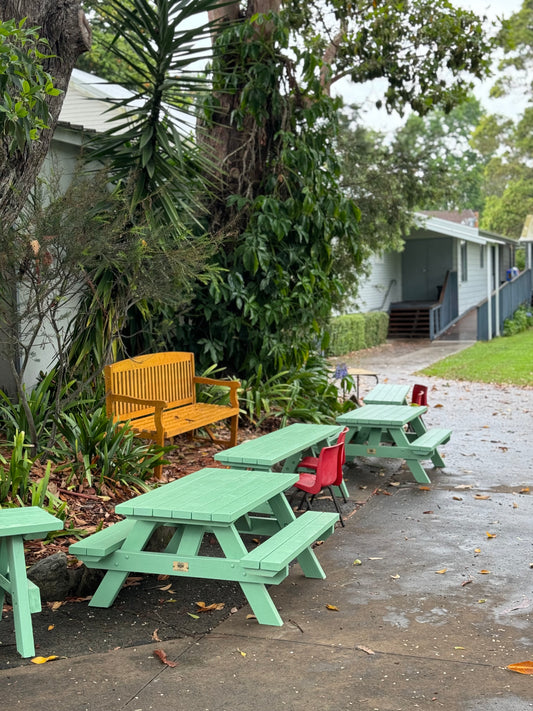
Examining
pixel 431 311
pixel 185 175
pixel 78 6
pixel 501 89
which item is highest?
pixel 501 89

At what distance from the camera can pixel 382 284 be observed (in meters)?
29.3

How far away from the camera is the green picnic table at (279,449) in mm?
6309

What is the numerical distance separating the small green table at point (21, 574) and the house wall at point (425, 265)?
27188 mm

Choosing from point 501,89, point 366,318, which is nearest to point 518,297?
point 366,318

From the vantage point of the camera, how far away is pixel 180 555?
4.71 m

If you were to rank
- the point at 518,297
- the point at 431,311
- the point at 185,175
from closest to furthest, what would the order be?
the point at 185,175 < the point at 431,311 < the point at 518,297

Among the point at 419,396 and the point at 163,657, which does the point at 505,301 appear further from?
the point at 163,657

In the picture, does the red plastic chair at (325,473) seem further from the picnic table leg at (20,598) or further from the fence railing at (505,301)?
the fence railing at (505,301)

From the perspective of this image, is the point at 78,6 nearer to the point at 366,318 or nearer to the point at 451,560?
the point at 451,560

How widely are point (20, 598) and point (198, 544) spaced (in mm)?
1006

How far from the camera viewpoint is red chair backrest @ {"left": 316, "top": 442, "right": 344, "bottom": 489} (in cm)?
640

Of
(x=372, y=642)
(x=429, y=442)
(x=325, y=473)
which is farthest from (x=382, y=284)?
(x=372, y=642)

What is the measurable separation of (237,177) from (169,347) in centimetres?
226

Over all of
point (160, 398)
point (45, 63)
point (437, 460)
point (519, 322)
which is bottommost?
point (519, 322)
